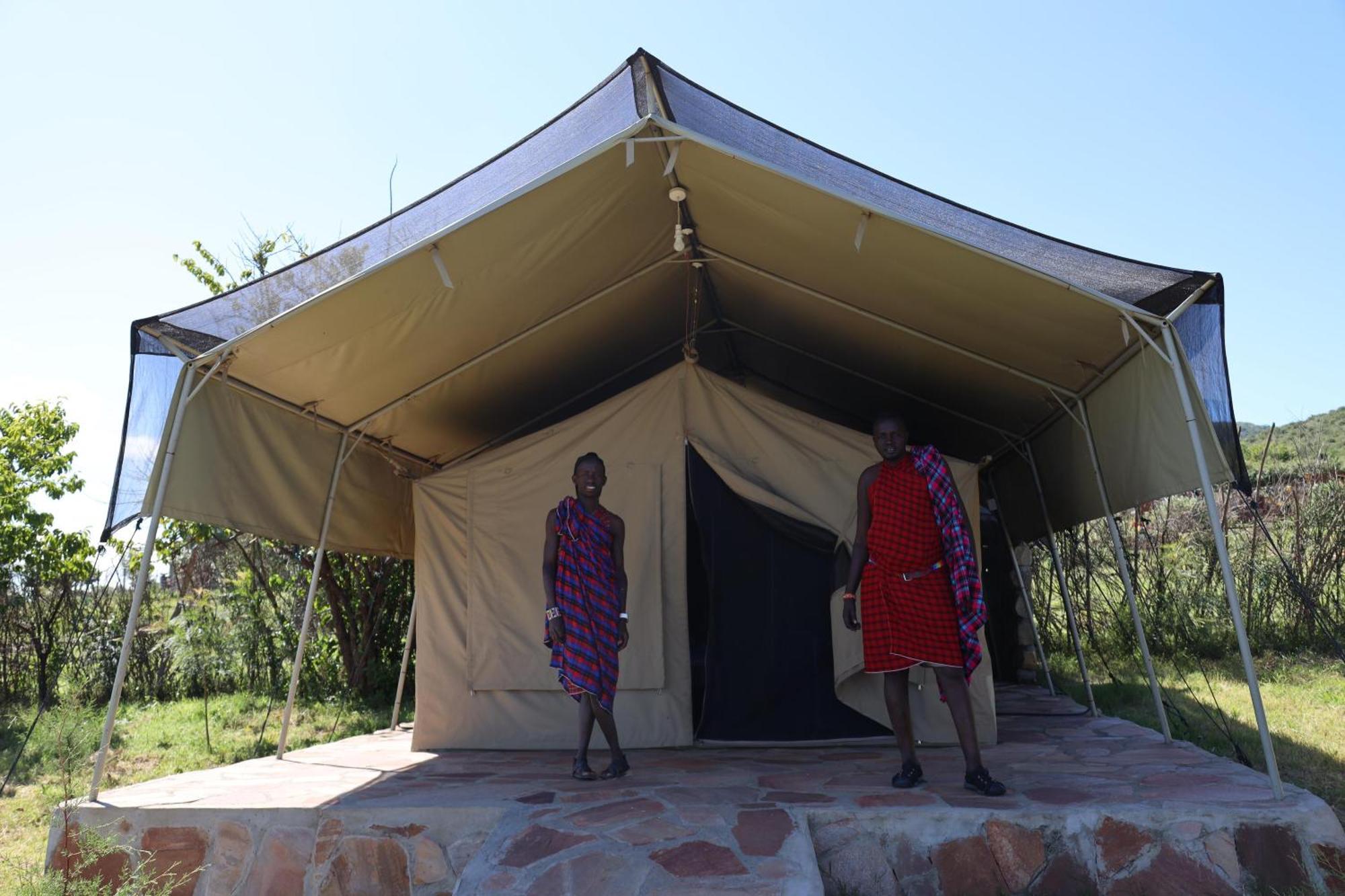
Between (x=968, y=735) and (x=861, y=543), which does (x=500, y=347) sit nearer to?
(x=861, y=543)

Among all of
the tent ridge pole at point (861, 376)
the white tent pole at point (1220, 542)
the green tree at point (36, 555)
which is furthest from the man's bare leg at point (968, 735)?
the green tree at point (36, 555)

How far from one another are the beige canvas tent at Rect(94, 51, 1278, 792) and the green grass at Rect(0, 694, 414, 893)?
4.67 feet

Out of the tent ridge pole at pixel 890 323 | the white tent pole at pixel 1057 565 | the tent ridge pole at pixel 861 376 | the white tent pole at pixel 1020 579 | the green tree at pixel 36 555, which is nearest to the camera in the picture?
the tent ridge pole at pixel 890 323

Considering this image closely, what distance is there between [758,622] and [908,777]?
161 centimetres

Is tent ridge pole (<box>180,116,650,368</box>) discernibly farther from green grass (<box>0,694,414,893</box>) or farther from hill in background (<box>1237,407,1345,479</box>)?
hill in background (<box>1237,407,1345,479</box>)

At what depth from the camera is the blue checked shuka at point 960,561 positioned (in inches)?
130

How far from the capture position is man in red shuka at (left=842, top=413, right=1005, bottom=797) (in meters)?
3.30

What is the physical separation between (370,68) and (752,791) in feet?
16.4

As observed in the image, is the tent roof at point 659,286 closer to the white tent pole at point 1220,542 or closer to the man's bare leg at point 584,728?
the white tent pole at point 1220,542

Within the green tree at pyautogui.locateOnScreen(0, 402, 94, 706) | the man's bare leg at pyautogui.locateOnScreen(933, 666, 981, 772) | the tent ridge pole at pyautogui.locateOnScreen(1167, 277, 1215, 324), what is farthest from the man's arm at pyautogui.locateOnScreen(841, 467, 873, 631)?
the green tree at pyautogui.locateOnScreen(0, 402, 94, 706)

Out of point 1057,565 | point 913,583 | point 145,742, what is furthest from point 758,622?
point 145,742

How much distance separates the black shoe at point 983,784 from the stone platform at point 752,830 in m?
0.04

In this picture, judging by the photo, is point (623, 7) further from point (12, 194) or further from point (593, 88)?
point (12, 194)

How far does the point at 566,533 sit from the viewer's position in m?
3.81
